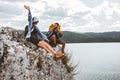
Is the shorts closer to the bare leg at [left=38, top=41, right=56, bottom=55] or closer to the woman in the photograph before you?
the woman

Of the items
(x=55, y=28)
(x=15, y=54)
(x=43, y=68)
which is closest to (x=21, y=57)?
(x=15, y=54)

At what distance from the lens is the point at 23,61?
9586 millimetres

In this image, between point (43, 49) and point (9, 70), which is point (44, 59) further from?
point (9, 70)

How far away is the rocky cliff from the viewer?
30.5 ft

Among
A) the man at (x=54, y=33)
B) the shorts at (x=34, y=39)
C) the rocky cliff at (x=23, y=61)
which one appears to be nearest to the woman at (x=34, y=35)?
→ the shorts at (x=34, y=39)

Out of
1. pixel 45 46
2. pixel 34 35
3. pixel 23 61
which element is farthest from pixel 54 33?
pixel 23 61

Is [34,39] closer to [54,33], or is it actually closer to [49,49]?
[49,49]

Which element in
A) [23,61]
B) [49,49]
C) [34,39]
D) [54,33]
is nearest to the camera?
[23,61]

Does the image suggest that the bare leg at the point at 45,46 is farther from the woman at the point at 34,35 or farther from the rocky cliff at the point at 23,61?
the rocky cliff at the point at 23,61

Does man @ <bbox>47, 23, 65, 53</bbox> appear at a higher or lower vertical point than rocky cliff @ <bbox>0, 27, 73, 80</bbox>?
higher

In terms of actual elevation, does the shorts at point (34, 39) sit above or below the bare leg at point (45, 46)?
above

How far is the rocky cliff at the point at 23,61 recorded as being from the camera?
9297 mm

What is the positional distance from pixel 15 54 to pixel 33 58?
2.04 feet

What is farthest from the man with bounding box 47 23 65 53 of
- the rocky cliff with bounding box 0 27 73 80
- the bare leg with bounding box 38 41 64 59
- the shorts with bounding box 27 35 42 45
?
the rocky cliff with bounding box 0 27 73 80
